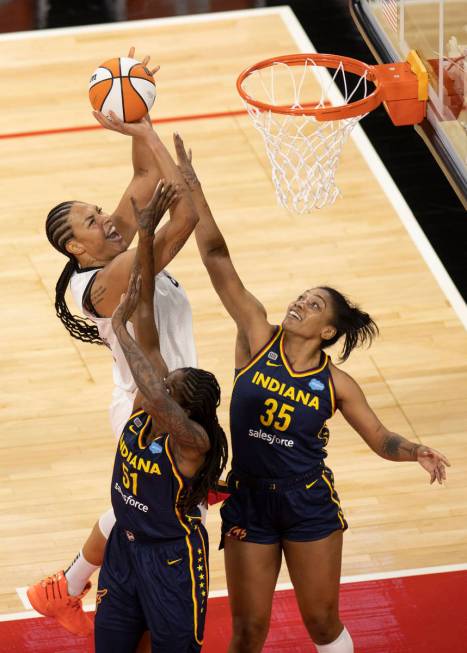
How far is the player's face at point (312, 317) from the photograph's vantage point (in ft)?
15.6

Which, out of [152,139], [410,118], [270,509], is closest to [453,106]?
[410,118]

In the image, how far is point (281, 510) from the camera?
4.76 metres

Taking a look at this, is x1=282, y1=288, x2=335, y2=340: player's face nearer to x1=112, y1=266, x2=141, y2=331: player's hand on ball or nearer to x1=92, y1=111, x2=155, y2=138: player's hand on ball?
x1=112, y1=266, x2=141, y2=331: player's hand on ball

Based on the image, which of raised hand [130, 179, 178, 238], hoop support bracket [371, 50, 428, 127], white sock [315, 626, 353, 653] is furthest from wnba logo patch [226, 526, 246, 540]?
hoop support bracket [371, 50, 428, 127]

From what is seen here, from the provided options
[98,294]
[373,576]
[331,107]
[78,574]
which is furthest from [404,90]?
[78,574]

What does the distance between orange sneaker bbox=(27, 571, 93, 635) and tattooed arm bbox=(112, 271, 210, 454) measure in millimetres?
1338

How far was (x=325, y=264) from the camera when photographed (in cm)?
800

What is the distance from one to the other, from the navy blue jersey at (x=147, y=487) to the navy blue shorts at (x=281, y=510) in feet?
0.97

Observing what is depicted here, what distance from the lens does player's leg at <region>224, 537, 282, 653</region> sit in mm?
4773

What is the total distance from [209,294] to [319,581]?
3.19 meters

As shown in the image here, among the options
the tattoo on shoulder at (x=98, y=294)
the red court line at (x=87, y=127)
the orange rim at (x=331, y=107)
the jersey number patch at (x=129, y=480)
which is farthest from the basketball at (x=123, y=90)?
the red court line at (x=87, y=127)

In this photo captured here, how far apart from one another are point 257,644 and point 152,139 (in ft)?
5.98

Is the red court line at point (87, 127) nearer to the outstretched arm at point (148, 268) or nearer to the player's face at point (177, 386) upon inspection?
the outstretched arm at point (148, 268)

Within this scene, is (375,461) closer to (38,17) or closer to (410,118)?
(410,118)
